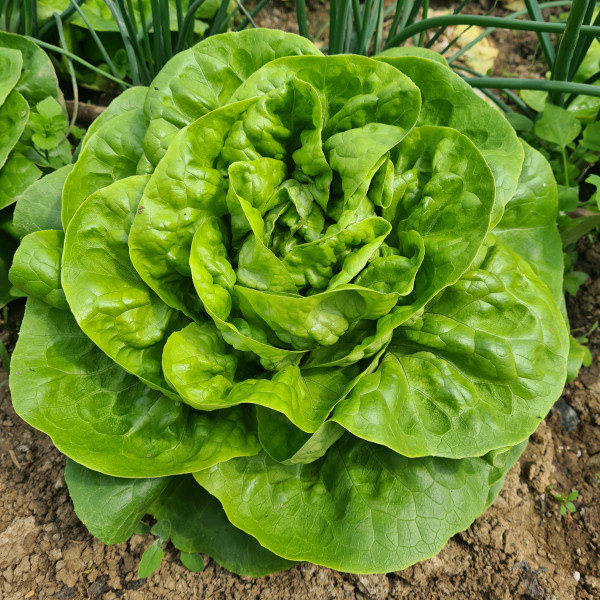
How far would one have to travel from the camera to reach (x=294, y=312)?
7.20ft

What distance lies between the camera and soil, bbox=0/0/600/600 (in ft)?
9.73

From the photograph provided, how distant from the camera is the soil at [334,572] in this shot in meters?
2.97

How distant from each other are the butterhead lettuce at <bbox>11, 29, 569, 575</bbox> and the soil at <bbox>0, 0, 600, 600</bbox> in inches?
21.2

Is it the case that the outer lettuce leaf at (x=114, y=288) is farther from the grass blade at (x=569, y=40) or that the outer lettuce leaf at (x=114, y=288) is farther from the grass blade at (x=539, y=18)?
the grass blade at (x=539, y=18)

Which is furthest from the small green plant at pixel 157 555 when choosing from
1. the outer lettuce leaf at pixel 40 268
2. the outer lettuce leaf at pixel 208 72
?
the outer lettuce leaf at pixel 208 72

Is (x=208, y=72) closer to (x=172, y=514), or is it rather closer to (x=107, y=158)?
(x=107, y=158)

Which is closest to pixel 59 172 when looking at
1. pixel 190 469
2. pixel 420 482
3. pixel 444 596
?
pixel 190 469

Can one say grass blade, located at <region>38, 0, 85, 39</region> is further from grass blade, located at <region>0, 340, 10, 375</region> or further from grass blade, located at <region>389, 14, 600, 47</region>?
grass blade, located at <region>389, 14, 600, 47</region>

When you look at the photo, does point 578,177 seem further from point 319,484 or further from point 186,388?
point 186,388

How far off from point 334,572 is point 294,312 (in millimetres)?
1681

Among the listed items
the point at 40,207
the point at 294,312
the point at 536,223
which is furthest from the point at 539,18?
the point at 40,207

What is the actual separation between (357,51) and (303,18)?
41cm

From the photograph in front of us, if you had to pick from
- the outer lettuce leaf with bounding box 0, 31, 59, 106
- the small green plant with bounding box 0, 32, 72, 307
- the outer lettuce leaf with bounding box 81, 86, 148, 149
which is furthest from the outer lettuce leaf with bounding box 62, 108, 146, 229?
the outer lettuce leaf with bounding box 0, 31, 59, 106

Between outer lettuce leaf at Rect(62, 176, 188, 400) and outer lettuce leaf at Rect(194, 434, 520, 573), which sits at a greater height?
outer lettuce leaf at Rect(62, 176, 188, 400)
